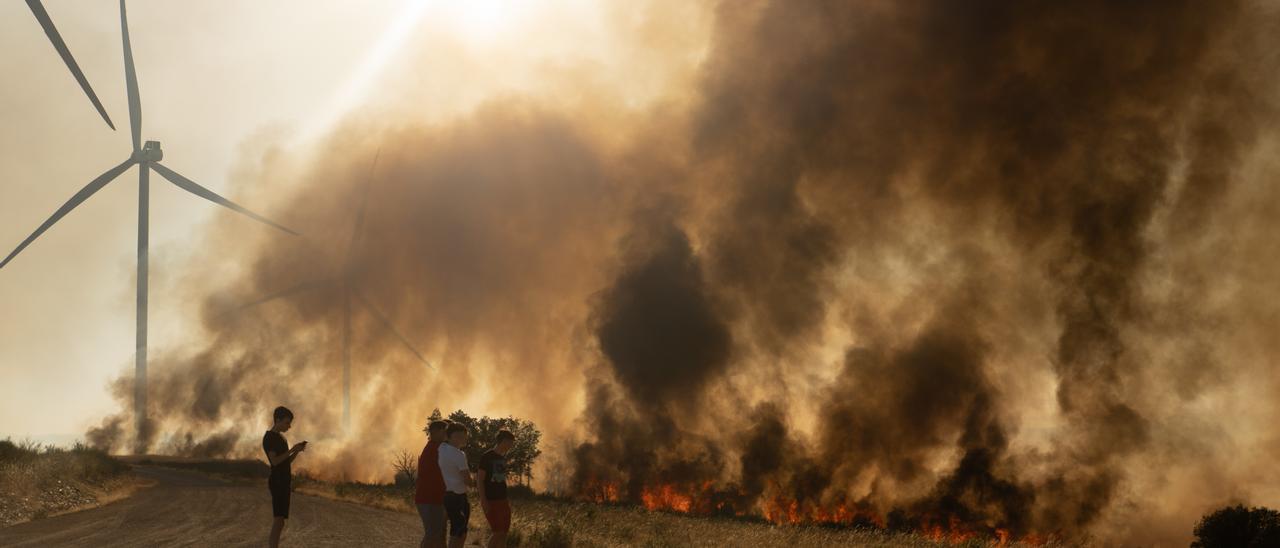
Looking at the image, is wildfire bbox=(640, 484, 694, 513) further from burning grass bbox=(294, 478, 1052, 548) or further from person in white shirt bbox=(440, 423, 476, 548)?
person in white shirt bbox=(440, 423, 476, 548)

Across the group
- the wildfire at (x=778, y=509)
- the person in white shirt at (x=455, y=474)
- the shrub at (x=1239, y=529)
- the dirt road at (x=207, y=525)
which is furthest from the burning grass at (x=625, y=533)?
the shrub at (x=1239, y=529)

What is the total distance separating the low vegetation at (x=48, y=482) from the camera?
35.4 metres

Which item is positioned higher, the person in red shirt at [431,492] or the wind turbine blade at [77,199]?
the wind turbine blade at [77,199]

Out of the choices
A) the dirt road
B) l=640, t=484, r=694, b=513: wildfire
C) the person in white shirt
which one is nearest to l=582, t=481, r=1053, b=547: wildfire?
l=640, t=484, r=694, b=513: wildfire

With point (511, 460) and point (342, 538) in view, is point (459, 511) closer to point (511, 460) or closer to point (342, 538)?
point (342, 538)

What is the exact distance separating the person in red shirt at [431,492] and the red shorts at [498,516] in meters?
0.95

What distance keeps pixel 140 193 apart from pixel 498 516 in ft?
202

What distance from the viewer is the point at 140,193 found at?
70562 mm

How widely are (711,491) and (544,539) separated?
58.1 meters

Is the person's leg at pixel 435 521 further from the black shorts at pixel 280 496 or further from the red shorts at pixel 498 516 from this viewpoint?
the black shorts at pixel 280 496

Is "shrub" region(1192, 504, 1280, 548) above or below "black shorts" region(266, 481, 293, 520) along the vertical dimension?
above

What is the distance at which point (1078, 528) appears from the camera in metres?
81.2

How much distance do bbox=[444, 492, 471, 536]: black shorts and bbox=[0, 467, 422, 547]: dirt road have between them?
965cm

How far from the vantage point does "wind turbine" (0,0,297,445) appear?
215ft
